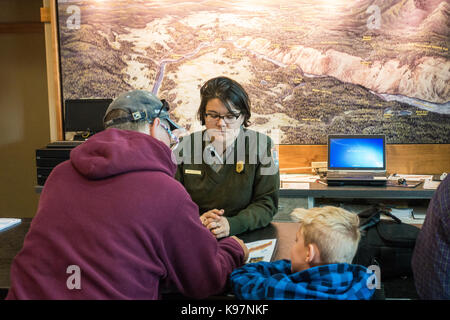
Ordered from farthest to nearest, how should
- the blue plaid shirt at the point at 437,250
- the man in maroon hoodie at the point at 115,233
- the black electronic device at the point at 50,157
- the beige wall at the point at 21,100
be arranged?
1. the beige wall at the point at 21,100
2. the black electronic device at the point at 50,157
3. the blue plaid shirt at the point at 437,250
4. the man in maroon hoodie at the point at 115,233

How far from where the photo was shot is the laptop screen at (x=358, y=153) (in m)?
3.16

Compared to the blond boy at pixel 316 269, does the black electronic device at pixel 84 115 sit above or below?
above

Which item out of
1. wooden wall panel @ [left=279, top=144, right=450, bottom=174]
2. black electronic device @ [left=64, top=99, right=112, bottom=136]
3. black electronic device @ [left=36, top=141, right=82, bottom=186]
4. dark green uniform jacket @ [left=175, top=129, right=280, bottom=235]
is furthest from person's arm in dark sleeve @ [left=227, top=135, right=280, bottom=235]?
black electronic device @ [left=64, top=99, right=112, bottom=136]

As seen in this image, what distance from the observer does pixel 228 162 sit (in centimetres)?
202

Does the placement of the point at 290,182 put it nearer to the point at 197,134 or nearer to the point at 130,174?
the point at 197,134

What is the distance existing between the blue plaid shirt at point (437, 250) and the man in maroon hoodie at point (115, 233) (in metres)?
0.73

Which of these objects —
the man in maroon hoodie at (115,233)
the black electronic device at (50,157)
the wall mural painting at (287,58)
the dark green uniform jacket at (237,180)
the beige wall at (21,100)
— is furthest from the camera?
the beige wall at (21,100)

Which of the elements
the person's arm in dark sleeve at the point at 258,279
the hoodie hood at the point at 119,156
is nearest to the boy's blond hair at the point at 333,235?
the person's arm in dark sleeve at the point at 258,279

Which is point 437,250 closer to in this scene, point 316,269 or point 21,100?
point 316,269

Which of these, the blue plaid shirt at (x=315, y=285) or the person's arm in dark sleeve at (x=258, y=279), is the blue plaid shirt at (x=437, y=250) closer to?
the blue plaid shirt at (x=315, y=285)

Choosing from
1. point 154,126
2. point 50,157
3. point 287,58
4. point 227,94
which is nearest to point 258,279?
point 154,126
